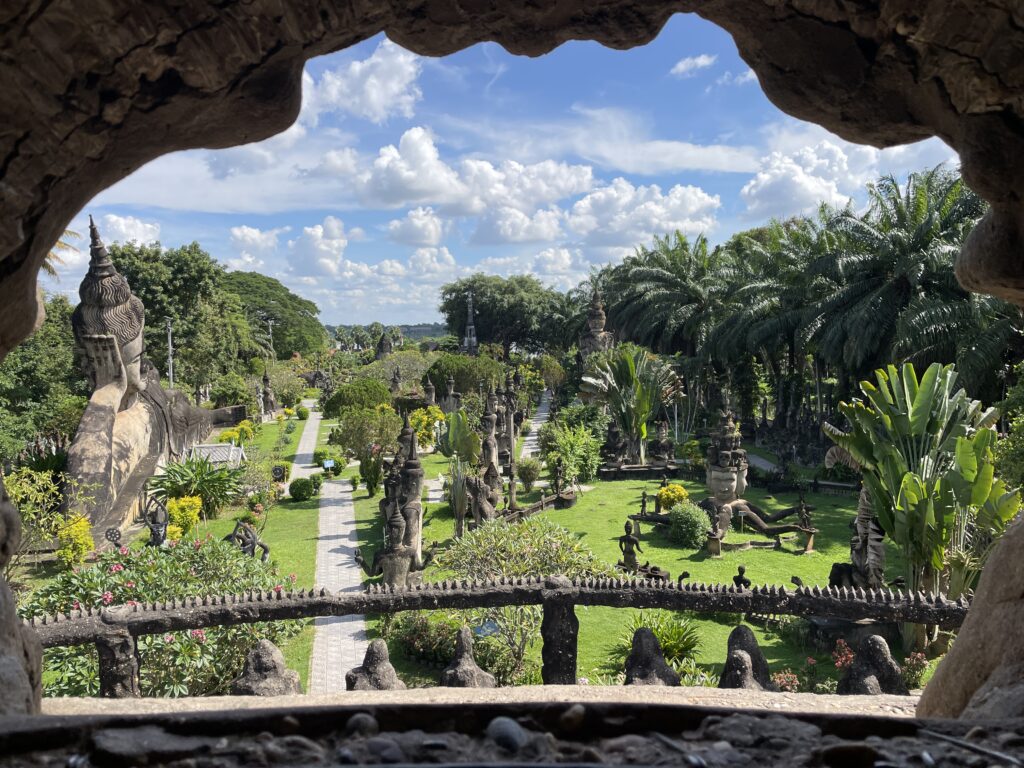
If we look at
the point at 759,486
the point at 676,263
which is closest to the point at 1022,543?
the point at 759,486

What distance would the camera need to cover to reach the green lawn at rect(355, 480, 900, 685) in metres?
11.0

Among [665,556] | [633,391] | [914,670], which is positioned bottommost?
[914,670]

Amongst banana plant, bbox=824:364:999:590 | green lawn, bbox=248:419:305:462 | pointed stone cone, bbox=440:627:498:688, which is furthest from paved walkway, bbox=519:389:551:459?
pointed stone cone, bbox=440:627:498:688

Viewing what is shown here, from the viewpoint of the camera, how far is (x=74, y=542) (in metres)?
14.8

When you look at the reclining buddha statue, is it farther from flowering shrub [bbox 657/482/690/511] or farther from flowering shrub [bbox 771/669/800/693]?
flowering shrub [bbox 771/669/800/693]

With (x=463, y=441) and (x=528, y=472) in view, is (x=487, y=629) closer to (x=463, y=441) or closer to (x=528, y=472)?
(x=463, y=441)

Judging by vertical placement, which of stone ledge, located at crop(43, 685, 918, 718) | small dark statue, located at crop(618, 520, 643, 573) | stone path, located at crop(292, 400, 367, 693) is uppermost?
stone ledge, located at crop(43, 685, 918, 718)

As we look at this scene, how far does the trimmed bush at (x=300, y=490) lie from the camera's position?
885 inches

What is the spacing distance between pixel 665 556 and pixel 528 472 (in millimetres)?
8033

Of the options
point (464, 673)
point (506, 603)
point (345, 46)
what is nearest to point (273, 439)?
point (506, 603)

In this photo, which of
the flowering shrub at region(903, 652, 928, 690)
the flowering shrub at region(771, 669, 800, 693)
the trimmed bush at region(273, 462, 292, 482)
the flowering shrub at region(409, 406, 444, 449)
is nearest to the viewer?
Result: the flowering shrub at region(771, 669, 800, 693)

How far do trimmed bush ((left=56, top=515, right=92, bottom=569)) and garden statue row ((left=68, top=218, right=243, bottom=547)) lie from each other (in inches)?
39.8

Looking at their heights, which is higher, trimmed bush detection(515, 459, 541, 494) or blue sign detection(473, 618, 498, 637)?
trimmed bush detection(515, 459, 541, 494)

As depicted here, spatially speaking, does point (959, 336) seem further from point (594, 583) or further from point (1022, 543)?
point (1022, 543)
